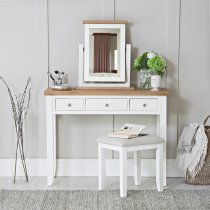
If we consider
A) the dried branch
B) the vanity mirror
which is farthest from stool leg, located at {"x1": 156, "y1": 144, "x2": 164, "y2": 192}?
the dried branch

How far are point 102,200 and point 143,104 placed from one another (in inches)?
35.3

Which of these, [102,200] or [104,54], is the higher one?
[104,54]

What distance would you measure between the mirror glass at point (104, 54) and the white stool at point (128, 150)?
2.22 feet

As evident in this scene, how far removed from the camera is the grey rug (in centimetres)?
430

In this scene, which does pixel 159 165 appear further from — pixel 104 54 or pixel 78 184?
pixel 104 54

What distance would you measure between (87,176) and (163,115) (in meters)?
0.98

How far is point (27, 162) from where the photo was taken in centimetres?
528

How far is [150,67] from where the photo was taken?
4.98m

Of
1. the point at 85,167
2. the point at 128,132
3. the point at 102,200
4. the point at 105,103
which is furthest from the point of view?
the point at 85,167

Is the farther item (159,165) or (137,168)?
(137,168)

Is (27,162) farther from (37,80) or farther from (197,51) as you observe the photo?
(197,51)

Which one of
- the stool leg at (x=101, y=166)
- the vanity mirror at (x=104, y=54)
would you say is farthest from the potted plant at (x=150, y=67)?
the stool leg at (x=101, y=166)

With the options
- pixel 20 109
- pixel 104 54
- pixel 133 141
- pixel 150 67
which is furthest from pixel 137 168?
pixel 20 109

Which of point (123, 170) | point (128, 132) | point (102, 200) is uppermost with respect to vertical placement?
point (128, 132)
